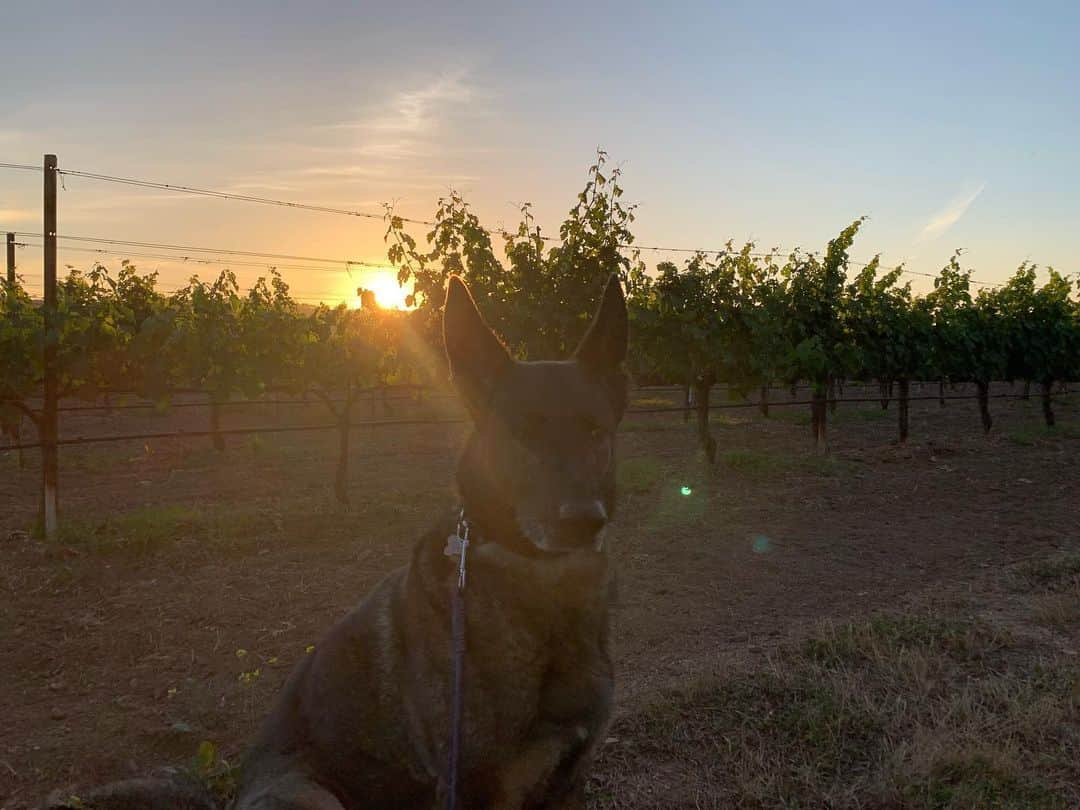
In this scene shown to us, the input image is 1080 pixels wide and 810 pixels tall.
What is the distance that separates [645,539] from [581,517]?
8.65m

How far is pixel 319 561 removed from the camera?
9.73m

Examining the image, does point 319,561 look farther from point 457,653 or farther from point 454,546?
point 457,653

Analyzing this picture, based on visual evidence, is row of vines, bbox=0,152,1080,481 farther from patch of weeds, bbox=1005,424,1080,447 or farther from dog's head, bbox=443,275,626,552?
dog's head, bbox=443,275,626,552

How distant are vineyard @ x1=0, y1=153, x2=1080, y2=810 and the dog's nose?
68 centimetres

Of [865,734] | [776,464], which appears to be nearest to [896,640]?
[865,734]

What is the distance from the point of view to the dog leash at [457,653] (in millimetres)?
2490

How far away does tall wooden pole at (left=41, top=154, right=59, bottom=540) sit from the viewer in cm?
1047

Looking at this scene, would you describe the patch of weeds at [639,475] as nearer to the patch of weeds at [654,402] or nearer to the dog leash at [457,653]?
the dog leash at [457,653]

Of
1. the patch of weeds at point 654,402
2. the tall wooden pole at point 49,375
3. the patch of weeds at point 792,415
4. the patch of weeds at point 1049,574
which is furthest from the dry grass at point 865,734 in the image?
the patch of weeds at point 654,402

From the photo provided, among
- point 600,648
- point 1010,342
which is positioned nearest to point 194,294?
point 600,648

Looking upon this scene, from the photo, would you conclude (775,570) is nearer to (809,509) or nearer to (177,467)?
(809,509)

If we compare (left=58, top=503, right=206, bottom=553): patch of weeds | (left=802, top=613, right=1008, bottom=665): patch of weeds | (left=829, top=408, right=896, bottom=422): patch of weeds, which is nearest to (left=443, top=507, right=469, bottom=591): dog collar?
(left=802, top=613, right=1008, bottom=665): patch of weeds

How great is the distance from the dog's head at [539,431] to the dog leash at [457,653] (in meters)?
0.13

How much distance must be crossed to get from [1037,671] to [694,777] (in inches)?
116
